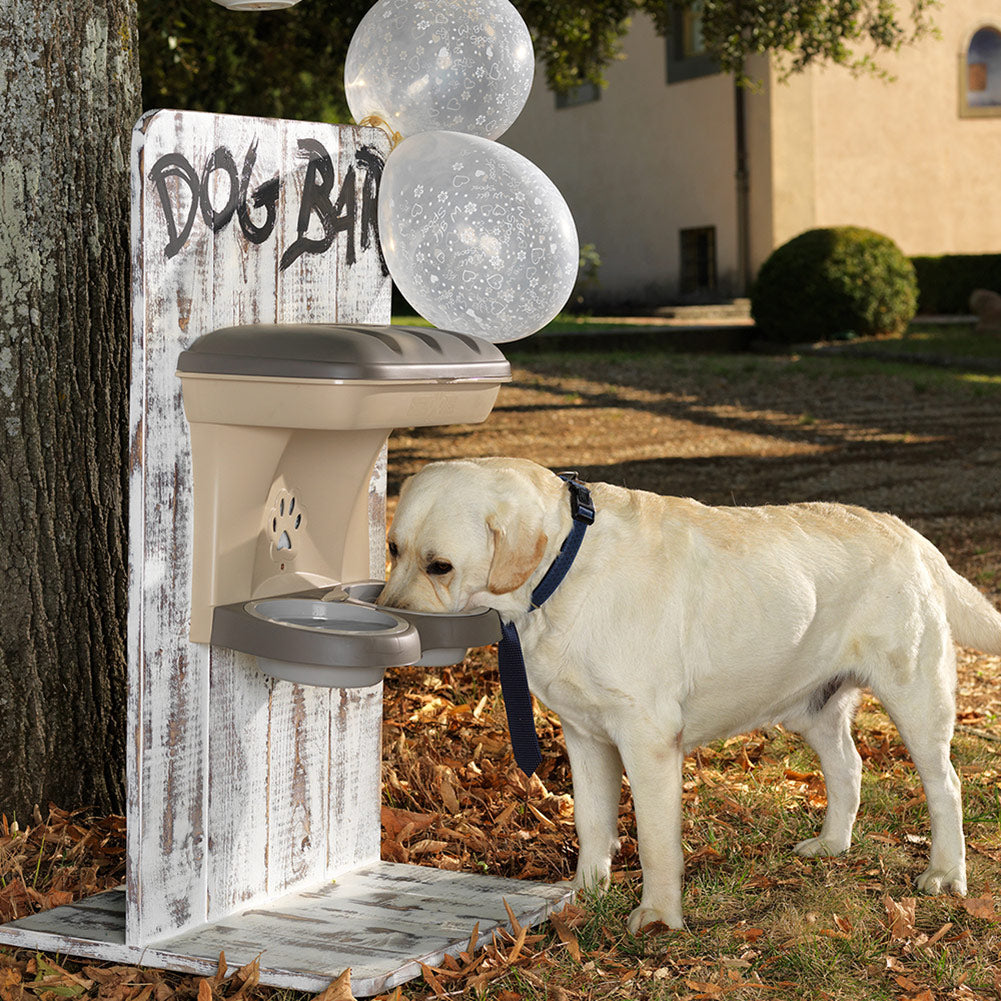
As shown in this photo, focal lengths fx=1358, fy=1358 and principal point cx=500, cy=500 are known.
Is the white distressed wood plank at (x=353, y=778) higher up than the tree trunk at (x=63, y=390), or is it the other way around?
the tree trunk at (x=63, y=390)

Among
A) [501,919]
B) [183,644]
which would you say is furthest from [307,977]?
[183,644]

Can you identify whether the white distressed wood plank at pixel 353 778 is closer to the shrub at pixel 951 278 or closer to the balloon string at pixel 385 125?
the balloon string at pixel 385 125

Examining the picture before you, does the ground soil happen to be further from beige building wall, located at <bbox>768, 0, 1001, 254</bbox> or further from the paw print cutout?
beige building wall, located at <bbox>768, 0, 1001, 254</bbox>

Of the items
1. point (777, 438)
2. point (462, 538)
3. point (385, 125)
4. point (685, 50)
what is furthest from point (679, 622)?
point (685, 50)

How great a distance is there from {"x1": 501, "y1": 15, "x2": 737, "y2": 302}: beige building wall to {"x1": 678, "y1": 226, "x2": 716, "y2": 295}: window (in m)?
0.19

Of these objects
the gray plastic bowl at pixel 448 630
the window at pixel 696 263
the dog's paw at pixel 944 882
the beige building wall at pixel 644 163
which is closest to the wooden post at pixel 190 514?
the gray plastic bowl at pixel 448 630

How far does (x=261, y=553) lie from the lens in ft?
10.1

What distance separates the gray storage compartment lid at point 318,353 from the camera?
2.74m

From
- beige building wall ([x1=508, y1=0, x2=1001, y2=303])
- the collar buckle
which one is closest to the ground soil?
the collar buckle

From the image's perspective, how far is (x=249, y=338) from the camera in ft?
9.26

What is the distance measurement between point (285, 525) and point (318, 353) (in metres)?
0.57

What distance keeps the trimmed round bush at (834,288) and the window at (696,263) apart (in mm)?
4661

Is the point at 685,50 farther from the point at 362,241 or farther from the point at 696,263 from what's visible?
the point at 362,241

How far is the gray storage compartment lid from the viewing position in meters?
2.74
